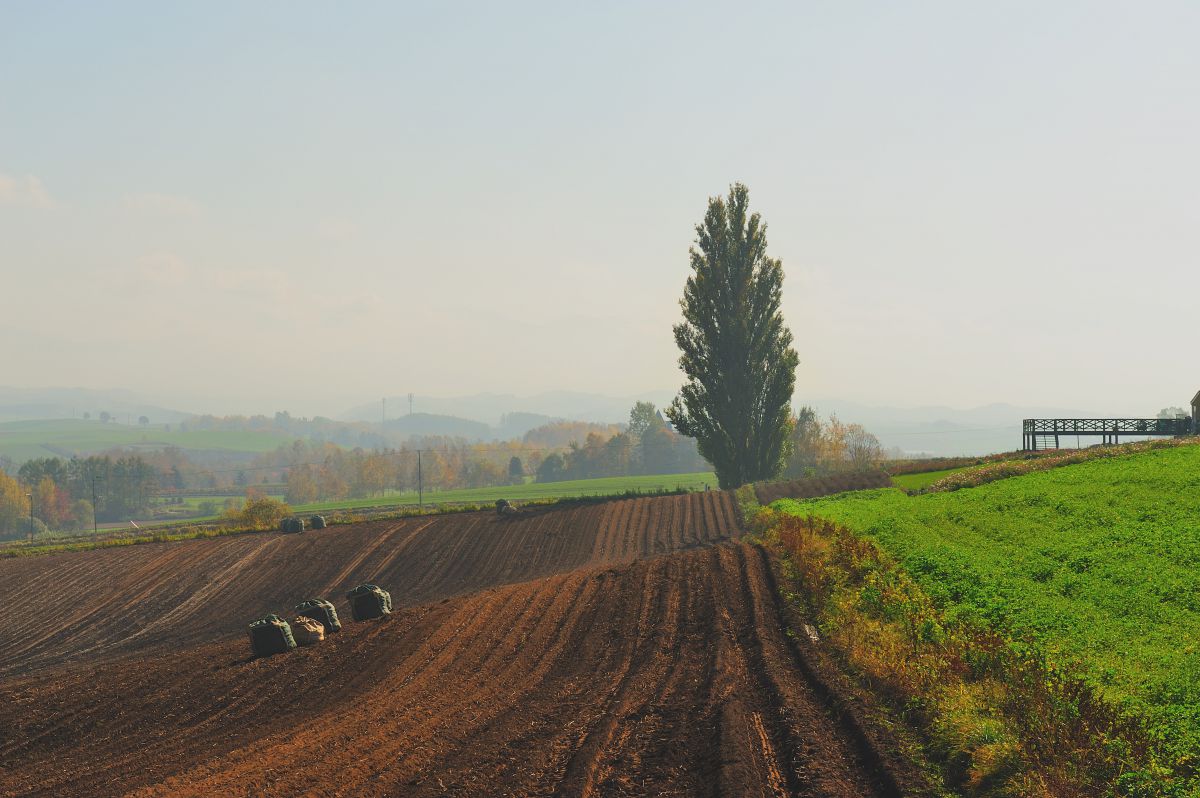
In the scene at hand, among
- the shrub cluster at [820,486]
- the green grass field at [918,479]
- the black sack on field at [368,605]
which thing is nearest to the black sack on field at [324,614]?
the black sack on field at [368,605]

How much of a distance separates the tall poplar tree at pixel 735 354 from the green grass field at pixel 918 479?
12034 mm

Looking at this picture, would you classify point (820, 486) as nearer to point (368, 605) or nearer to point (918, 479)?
point (918, 479)

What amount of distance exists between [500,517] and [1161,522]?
3825 centimetres

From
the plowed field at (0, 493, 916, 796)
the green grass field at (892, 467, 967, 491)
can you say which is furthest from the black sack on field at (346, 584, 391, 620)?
the green grass field at (892, 467, 967, 491)

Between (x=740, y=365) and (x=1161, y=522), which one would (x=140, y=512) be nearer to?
(x=740, y=365)

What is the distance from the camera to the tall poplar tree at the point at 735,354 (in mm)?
66375

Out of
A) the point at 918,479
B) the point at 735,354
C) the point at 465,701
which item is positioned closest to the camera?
the point at 465,701

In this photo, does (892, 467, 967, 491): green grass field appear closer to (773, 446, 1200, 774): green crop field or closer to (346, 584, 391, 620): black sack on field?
(773, 446, 1200, 774): green crop field

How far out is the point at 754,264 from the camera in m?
69.0

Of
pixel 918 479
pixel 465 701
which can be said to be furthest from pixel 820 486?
pixel 465 701

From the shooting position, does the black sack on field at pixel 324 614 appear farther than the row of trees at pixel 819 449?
No

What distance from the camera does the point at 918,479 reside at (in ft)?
176

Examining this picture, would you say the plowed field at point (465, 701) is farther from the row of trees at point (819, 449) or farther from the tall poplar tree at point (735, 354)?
the row of trees at point (819, 449)

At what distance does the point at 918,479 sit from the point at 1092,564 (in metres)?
30.7
